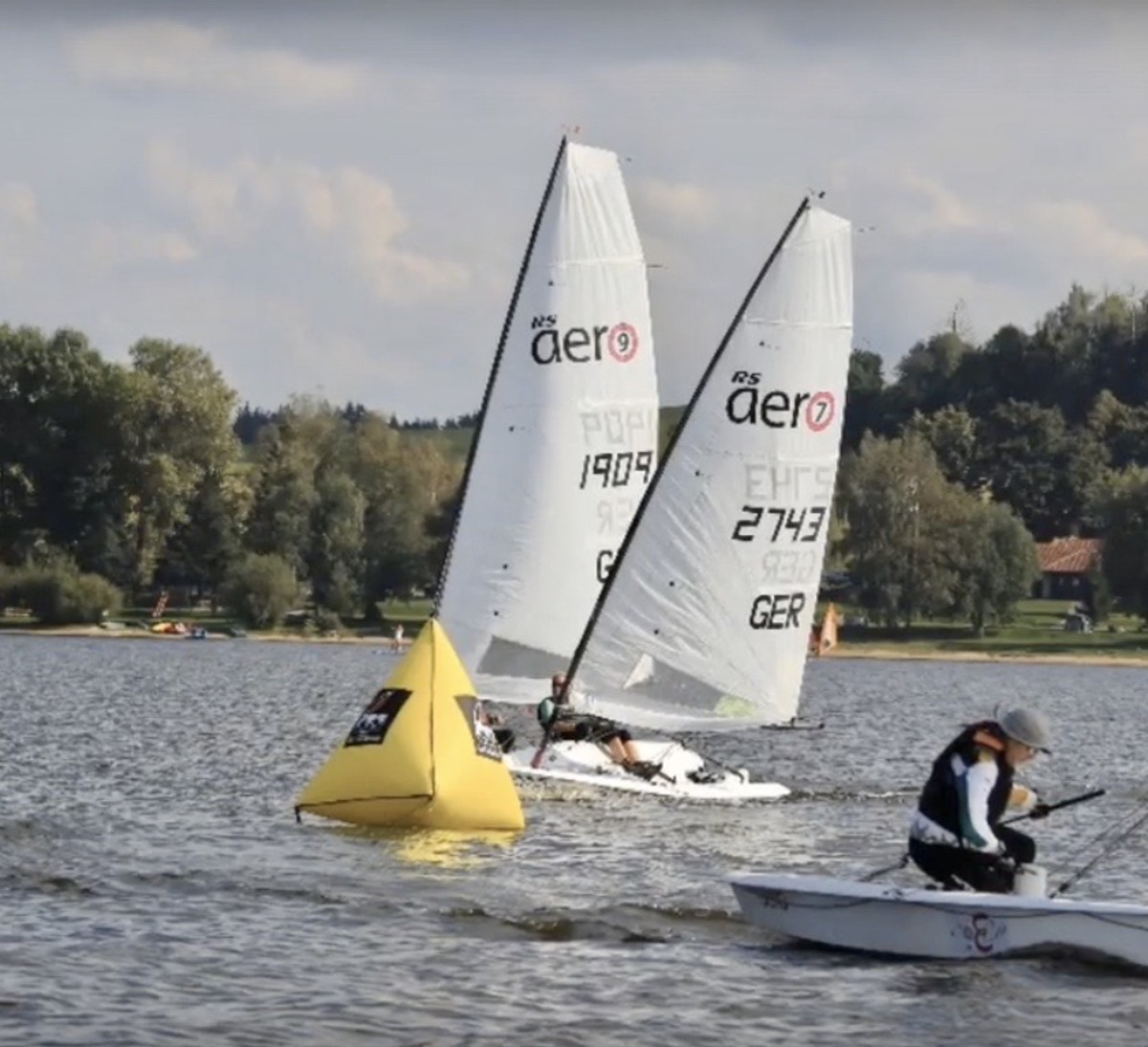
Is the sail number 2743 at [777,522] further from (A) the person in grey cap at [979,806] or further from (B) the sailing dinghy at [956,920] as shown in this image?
(A) the person in grey cap at [979,806]

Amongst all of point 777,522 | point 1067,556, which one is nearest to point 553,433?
point 777,522

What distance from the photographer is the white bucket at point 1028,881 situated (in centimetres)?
2084

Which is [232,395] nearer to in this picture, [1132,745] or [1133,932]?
[1132,745]

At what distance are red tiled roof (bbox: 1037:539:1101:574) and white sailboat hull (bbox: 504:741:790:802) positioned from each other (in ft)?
363

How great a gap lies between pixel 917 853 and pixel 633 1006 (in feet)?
9.44

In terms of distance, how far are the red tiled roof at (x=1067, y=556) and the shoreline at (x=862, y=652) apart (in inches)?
864

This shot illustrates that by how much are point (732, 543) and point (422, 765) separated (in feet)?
21.4

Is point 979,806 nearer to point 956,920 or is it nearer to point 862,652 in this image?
point 956,920

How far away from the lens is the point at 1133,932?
2034cm

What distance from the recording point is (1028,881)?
20859mm

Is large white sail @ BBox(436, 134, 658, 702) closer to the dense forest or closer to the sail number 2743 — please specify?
the sail number 2743

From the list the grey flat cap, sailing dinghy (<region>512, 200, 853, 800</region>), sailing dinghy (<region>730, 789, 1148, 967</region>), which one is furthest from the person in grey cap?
sailing dinghy (<region>512, 200, 853, 800</region>)

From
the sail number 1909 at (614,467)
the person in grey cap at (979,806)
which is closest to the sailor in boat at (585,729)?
the sail number 1909 at (614,467)

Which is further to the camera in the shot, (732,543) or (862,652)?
(862,652)
